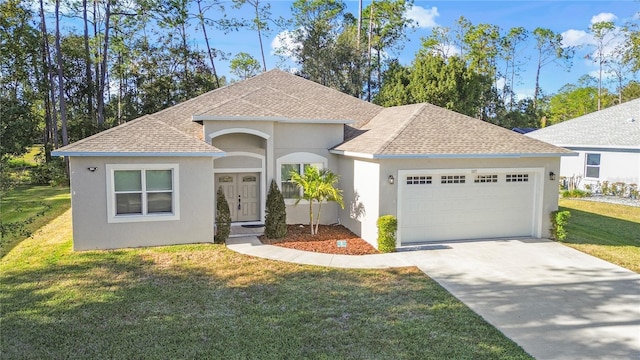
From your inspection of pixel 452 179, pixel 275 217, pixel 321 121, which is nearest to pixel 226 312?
pixel 275 217

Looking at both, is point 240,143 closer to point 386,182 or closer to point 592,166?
point 386,182

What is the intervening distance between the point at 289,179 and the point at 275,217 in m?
2.16

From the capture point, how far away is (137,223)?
12.4 meters

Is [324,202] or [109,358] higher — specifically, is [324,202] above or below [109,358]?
above

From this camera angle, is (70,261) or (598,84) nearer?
(70,261)

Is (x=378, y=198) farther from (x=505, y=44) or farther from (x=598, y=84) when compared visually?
(x=598, y=84)

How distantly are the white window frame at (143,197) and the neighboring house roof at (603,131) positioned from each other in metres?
23.3

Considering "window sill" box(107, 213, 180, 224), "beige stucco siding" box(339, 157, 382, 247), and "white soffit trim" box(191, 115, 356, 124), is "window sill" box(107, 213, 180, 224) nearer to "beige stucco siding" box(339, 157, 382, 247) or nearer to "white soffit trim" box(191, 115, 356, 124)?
"white soffit trim" box(191, 115, 356, 124)

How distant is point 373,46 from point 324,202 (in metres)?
30.3

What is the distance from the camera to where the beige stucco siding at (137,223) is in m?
11.9

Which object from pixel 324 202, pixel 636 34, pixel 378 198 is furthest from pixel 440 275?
pixel 636 34

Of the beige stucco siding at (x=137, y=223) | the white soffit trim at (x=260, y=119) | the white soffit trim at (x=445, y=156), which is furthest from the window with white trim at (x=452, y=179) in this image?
the beige stucco siding at (x=137, y=223)

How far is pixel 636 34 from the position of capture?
71.2ft

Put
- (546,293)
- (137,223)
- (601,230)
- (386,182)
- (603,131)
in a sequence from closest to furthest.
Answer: (546,293), (386,182), (137,223), (601,230), (603,131)
